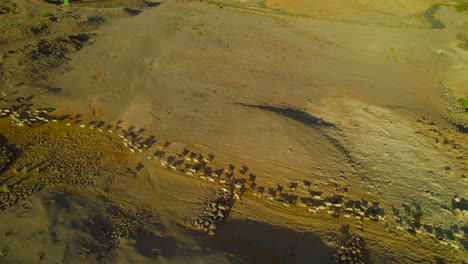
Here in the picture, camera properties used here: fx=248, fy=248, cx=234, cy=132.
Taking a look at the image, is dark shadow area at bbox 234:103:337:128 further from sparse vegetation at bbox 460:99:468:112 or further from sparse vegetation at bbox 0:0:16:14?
sparse vegetation at bbox 0:0:16:14

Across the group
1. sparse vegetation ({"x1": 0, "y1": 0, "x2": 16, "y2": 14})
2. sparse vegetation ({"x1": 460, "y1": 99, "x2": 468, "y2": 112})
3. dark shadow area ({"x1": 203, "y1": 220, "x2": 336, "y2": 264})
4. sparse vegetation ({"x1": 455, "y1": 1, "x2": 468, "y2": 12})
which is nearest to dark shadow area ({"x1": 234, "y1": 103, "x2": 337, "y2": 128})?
dark shadow area ({"x1": 203, "y1": 220, "x2": 336, "y2": 264})

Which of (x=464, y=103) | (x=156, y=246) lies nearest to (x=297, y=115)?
(x=156, y=246)

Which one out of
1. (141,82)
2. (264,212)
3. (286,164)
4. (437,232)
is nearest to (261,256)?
(264,212)

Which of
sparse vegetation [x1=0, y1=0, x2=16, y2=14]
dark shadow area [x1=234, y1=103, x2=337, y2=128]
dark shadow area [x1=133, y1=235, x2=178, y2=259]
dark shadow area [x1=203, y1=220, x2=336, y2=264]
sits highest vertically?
sparse vegetation [x1=0, y1=0, x2=16, y2=14]

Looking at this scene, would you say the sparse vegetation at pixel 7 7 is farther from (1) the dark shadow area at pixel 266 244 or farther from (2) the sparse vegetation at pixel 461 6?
(2) the sparse vegetation at pixel 461 6

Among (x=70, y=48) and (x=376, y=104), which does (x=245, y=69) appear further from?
(x=70, y=48)

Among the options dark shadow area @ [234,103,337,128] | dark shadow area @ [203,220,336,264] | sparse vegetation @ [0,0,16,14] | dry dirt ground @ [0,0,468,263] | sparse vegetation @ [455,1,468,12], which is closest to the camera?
dark shadow area @ [203,220,336,264]
